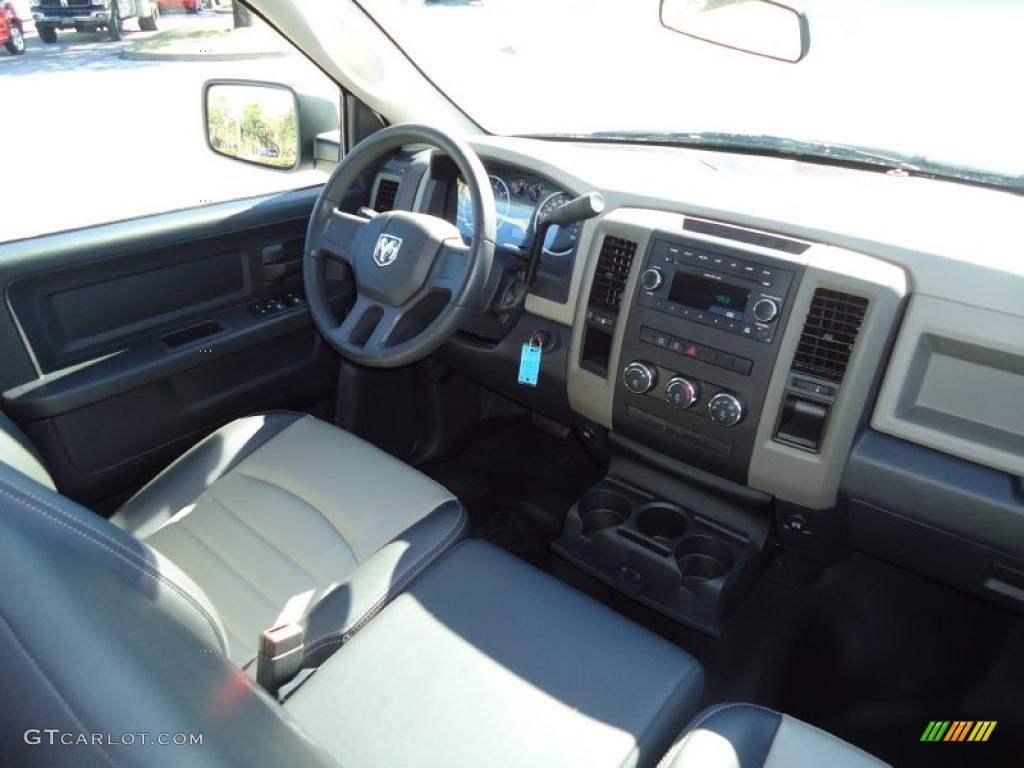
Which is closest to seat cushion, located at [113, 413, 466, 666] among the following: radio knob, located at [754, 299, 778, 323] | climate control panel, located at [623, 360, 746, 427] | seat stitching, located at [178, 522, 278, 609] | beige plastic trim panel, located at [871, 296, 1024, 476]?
seat stitching, located at [178, 522, 278, 609]

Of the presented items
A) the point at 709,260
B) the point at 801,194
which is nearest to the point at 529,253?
the point at 709,260

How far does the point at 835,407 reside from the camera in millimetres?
1706

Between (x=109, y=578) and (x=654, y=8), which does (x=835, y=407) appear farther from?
(x=109, y=578)

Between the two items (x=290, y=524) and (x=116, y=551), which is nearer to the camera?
(x=116, y=551)

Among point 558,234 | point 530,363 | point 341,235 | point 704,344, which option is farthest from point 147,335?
point 704,344

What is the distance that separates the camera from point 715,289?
1.82m

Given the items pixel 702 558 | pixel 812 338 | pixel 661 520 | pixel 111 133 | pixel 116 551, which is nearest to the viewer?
pixel 116 551

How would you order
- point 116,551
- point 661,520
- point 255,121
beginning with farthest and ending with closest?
1. point 255,121
2. point 661,520
3. point 116,551

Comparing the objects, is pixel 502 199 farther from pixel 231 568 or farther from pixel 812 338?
pixel 231 568

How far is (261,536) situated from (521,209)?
111cm

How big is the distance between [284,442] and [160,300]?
0.59 metres

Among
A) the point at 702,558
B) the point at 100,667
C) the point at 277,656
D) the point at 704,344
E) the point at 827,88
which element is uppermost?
the point at 827,88

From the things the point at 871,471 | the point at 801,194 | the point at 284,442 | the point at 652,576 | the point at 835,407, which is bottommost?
the point at 652,576

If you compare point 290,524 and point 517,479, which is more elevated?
point 290,524
